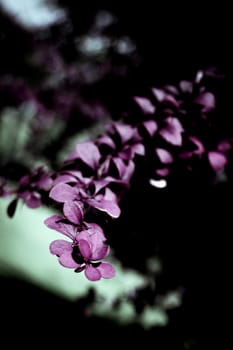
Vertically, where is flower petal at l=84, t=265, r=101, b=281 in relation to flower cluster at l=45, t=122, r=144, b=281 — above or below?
below

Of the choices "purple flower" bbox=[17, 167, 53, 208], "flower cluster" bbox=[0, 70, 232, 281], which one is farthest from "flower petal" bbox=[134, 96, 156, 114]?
"purple flower" bbox=[17, 167, 53, 208]

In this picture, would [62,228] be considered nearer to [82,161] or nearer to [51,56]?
[82,161]

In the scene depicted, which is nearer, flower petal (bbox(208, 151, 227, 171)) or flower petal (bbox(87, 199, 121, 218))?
flower petal (bbox(87, 199, 121, 218))

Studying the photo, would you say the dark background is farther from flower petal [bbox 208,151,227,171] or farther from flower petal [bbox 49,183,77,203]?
flower petal [bbox 49,183,77,203]

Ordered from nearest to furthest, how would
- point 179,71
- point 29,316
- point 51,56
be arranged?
point 29,316 → point 179,71 → point 51,56

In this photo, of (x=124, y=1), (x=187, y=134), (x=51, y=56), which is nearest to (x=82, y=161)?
(x=187, y=134)

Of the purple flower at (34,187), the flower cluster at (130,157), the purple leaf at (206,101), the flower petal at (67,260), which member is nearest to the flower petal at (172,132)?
the flower cluster at (130,157)

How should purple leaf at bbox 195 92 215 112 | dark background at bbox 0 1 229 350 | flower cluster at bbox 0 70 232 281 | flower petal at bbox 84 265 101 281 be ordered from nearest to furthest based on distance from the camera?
1. flower petal at bbox 84 265 101 281
2. flower cluster at bbox 0 70 232 281
3. purple leaf at bbox 195 92 215 112
4. dark background at bbox 0 1 229 350

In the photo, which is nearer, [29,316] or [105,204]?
[105,204]

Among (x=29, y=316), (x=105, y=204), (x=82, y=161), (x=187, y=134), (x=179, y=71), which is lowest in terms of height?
(x=29, y=316)
